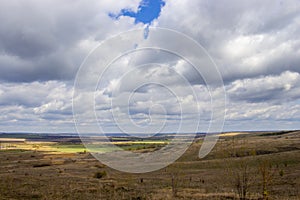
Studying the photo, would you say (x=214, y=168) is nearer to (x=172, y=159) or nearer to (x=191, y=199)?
(x=172, y=159)

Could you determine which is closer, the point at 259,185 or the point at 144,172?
the point at 259,185

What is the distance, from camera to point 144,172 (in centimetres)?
5847

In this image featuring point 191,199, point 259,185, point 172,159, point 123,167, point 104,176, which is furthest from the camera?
point 172,159

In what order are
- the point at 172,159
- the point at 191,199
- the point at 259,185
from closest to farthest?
the point at 191,199 < the point at 259,185 < the point at 172,159

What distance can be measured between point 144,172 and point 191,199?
108ft

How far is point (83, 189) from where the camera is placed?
3372 centimetres

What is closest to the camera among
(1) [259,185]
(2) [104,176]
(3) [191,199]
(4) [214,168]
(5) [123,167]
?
(3) [191,199]

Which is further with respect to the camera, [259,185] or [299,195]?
[259,185]

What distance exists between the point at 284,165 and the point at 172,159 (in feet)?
94.4

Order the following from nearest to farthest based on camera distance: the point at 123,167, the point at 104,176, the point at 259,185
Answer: the point at 259,185, the point at 104,176, the point at 123,167

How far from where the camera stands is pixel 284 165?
51938 millimetres

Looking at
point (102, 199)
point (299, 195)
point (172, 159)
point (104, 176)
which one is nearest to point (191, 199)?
point (102, 199)

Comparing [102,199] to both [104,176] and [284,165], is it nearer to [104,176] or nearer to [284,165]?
[104,176]

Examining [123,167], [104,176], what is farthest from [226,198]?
[123,167]
